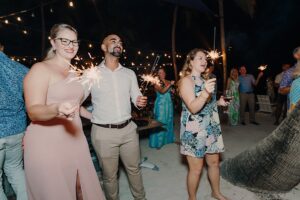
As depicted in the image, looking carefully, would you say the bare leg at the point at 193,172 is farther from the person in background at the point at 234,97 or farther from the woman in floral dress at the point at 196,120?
the person in background at the point at 234,97

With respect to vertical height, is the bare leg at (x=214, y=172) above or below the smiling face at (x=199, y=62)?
below

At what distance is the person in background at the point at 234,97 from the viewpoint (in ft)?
27.1

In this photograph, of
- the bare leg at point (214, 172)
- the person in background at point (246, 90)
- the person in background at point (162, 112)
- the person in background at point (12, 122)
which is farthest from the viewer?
the person in background at point (246, 90)

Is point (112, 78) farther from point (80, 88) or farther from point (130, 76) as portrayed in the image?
point (80, 88)

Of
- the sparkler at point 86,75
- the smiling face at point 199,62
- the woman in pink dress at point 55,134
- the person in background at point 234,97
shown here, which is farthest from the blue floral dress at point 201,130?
the person in background at point 234,97

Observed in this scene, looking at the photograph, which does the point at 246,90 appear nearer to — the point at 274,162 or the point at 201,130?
the point at 274,162

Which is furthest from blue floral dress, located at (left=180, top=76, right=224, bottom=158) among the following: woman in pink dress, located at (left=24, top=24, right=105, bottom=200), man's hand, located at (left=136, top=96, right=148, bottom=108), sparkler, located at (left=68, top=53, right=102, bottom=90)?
woman in pink dress, located at (left=24, top=24, right=105, bottom=200)

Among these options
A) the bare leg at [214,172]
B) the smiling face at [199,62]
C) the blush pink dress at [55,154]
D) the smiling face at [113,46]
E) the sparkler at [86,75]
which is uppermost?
the smiling face at [113,46]

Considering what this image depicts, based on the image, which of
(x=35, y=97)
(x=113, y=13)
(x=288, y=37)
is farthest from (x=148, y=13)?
(x=35, y=97)

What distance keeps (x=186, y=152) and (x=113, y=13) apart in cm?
1620

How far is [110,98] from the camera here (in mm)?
3039

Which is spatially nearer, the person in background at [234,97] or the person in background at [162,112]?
the person in background at [162,112]

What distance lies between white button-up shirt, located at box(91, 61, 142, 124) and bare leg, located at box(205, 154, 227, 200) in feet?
4.02

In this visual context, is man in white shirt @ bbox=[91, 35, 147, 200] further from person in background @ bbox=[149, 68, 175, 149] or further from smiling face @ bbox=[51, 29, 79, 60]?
person in background @ bbox=[149, 68, 175, 149]
